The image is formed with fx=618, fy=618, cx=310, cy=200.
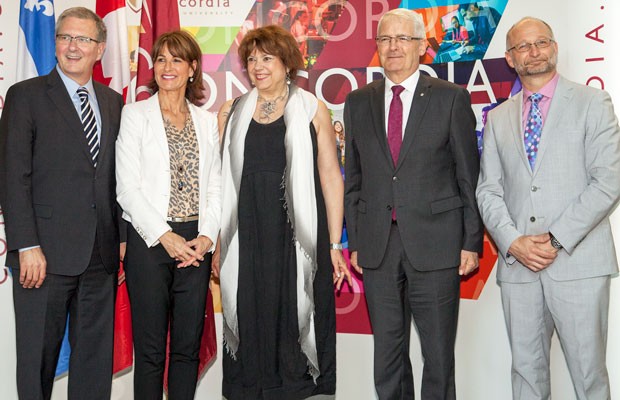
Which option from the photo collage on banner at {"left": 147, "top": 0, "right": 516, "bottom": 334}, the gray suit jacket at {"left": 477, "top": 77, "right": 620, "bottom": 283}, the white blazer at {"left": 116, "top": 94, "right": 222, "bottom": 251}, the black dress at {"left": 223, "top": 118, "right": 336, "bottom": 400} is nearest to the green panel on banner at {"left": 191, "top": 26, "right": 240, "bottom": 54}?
the photo collage on banner at {"left": 147, "top": 0, "right": 516, "bottom": 334}

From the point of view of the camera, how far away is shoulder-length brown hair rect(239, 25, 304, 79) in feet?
10.5

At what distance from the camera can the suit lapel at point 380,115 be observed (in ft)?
10.1

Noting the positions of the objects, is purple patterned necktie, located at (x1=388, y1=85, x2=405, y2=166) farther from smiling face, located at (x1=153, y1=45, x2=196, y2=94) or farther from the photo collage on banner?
smiling face, located at (x1=153, y1=45, x2=196, y2=94)

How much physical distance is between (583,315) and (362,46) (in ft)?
6.93

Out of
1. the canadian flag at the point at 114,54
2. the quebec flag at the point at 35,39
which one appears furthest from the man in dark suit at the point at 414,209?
the quebec flag at the point at 35,39

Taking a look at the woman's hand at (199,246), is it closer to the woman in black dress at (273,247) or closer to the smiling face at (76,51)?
the woman in black dress at (273,247)

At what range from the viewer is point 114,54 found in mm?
3773

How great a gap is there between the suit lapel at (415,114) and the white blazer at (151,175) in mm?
978

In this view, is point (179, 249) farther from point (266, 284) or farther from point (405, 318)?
point (405, 318)

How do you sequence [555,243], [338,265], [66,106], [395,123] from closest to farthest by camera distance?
[555,243] < [66,106] < [395,123] < [338,265]

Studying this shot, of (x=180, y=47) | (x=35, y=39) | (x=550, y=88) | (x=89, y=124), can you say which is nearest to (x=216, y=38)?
(x=180, y=47)

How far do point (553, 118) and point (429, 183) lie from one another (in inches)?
26.2

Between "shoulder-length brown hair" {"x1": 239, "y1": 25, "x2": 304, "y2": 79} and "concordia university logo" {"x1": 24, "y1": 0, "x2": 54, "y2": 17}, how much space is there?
1.26m

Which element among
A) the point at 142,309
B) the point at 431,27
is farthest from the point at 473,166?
the point at 142,309
